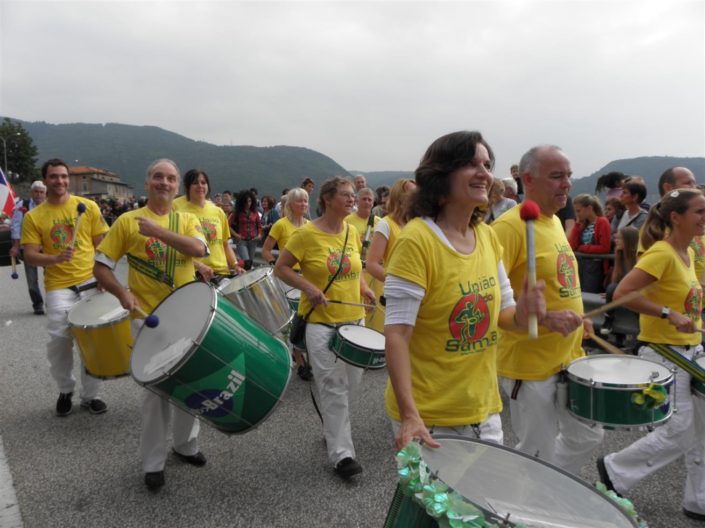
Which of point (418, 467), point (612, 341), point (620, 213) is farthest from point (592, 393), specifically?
point (620, 213)

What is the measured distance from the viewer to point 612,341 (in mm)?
6445

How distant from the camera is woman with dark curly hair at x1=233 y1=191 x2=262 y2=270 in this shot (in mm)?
11594

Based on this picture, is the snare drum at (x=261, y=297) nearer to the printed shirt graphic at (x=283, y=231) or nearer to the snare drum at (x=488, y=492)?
the printed shirt graphic at (x=283, y=231)

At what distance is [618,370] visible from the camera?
299cm

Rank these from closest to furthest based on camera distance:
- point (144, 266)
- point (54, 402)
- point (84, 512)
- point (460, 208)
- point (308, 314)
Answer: point (460, 208), point (84, 512), point (144, 266), point (308, 314), point (54, 402)

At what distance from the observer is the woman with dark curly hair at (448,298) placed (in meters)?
2.06

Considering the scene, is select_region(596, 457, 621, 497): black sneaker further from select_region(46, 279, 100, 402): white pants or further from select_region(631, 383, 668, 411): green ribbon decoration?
select_region(46, 279, 100, 402): white pants

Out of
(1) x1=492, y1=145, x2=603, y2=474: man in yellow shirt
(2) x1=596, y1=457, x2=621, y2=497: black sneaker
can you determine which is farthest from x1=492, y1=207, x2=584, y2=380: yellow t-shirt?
(2) x1=596, y1=457, x2=621, y2=497: black sneaker

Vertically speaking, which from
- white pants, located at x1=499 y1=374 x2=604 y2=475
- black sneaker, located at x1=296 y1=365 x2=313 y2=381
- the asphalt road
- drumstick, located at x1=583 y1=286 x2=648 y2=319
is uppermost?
drumstick, located at x1=583 y1=286 x2=648 y2=319

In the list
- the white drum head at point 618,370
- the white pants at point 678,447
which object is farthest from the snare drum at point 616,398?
the white pants at point 678,447

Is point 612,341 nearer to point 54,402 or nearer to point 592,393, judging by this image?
point 592,393

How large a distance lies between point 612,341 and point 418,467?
5688mm

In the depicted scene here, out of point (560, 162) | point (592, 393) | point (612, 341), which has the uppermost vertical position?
point (560, 162)

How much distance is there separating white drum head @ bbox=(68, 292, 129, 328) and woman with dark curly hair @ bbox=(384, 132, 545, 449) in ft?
9.19
